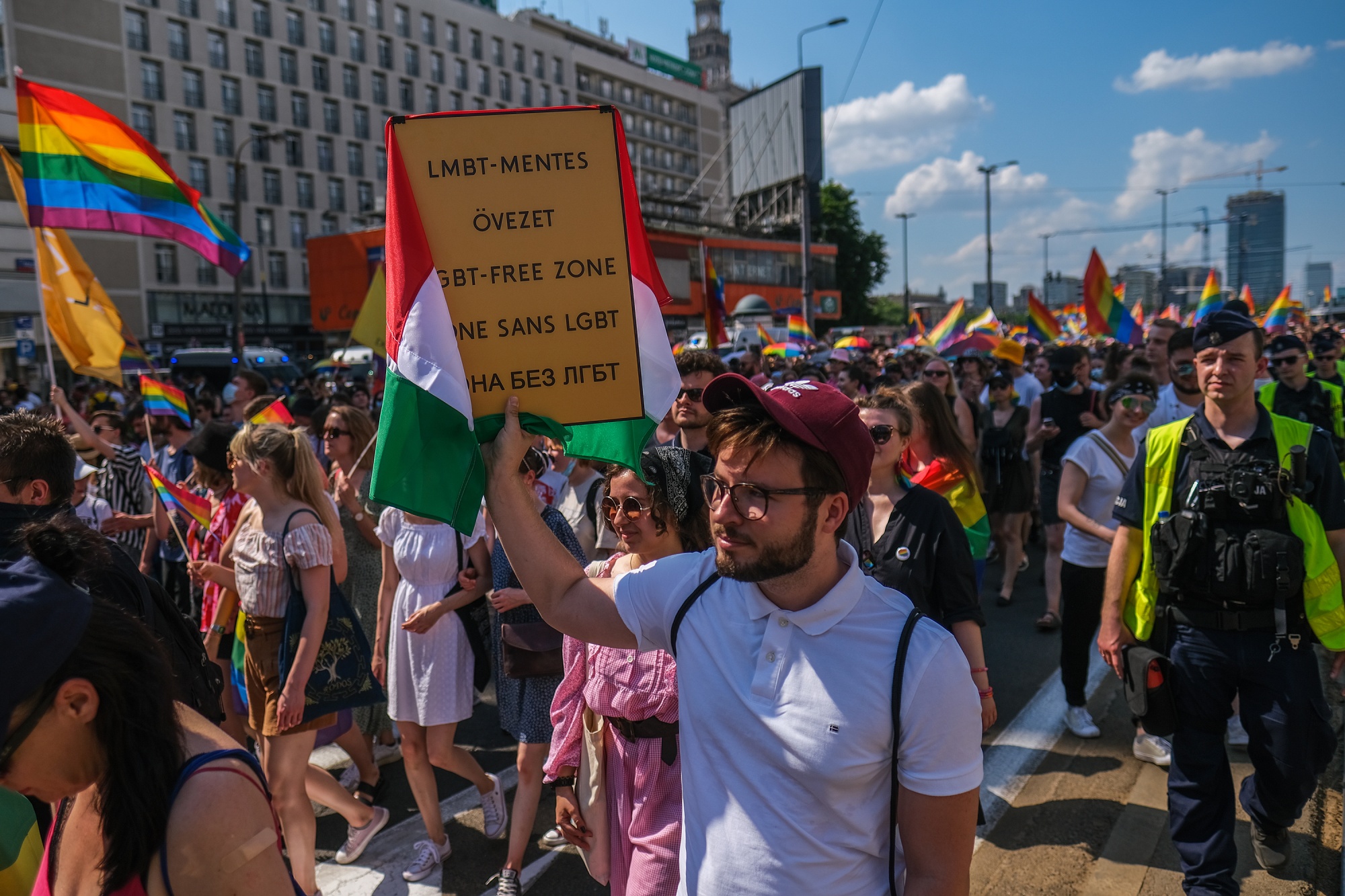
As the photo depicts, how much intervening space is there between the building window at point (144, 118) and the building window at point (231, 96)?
4.47 metres

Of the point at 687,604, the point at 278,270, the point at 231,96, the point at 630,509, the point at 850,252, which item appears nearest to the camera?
the point at 687,604

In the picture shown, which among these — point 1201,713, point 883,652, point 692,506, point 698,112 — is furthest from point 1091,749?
point 698,112

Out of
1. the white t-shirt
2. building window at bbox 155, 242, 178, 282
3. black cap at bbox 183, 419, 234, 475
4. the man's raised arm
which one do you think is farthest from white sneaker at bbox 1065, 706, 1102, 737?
building window at bbox 155, 242, 178, 282

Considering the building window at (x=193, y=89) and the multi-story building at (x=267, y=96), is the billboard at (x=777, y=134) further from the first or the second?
the building window at (x=193, y=89)

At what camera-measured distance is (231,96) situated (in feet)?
176

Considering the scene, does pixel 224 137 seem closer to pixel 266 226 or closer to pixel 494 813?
pixel 266 226

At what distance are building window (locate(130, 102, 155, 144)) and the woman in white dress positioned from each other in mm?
54826

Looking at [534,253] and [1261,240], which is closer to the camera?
[534,253]

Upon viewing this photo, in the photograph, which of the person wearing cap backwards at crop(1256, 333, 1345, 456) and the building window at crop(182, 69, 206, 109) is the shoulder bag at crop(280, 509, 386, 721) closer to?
the person wearing cap backwards at crop(1256, 333, 1345, 456)

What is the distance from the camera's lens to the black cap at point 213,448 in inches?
181

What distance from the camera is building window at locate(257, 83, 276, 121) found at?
55000 millimetres

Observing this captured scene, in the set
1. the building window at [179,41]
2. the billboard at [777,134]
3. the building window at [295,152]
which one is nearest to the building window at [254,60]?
the building window at [179,41]

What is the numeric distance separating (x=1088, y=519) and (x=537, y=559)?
162 inches

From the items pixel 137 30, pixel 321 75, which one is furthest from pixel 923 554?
pixel 321 75
